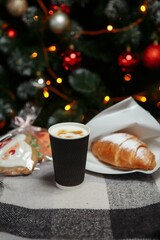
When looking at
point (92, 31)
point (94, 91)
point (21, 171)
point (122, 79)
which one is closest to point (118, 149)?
point (21, 171)

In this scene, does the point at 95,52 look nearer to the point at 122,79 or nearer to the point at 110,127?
the point at 122,79

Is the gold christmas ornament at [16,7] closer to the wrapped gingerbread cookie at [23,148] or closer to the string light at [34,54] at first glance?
the string light at [34,54]

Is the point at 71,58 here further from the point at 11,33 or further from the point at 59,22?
the point at 11,33

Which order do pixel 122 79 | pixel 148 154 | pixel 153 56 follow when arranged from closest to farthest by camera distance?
1. pixel 148 154
2. pixel 153 56
3. pixel 122 79

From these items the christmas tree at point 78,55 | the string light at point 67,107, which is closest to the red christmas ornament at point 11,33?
the christmas tree at point 78,55


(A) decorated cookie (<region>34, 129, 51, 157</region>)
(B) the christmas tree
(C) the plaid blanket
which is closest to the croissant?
(C) the plaid blanket

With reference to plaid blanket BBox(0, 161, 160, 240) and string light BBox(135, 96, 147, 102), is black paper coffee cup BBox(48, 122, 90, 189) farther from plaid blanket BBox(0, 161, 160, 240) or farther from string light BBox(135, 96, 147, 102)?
string light BBox(135, 96, 147, 102)
